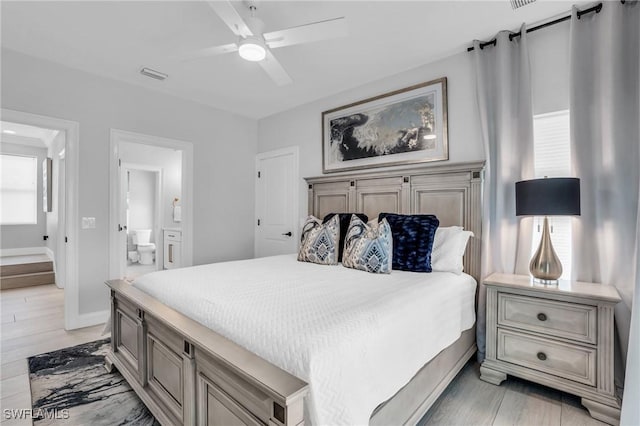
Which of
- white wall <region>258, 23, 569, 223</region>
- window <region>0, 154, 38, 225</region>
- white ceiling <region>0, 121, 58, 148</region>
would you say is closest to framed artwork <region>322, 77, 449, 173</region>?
white wall <region>258, 23, 569, 223</region>

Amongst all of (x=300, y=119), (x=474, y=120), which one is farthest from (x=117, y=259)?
(x=474, y=120)

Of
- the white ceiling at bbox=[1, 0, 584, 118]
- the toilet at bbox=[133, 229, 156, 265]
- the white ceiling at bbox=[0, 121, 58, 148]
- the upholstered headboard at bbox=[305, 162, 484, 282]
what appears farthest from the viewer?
the toilet at bbox=[133, 229, 156, 265]

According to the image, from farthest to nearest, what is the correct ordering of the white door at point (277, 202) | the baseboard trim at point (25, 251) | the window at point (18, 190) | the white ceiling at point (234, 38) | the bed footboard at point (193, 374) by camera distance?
the window at point (18, 190) → the baseboard trim at point (25, 251) → the white door at point (277, 202) → the white ceiling at point (234, 38) → the bed footboard at point (193, 374)

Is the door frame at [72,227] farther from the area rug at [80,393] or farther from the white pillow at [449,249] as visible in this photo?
the white pillow at [449,249]

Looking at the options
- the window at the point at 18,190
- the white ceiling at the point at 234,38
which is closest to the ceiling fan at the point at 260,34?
the white ceiling at the point at 234,38

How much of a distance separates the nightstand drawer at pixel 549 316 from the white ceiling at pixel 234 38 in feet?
6.95

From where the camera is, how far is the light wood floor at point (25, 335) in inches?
77.9

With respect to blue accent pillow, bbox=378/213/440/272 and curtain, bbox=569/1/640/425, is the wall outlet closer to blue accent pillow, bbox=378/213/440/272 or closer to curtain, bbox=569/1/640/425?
blue accent pillow, bbox=378/213/440/272

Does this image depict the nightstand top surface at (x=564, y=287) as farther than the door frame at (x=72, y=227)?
No

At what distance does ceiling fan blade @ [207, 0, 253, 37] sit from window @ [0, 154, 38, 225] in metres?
6.47

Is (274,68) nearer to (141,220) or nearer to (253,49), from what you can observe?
(253,49)

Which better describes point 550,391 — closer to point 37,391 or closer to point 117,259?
point 37,391

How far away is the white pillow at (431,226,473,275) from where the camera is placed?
2299mm

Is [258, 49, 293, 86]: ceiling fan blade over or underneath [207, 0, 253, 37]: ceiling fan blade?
underneath
